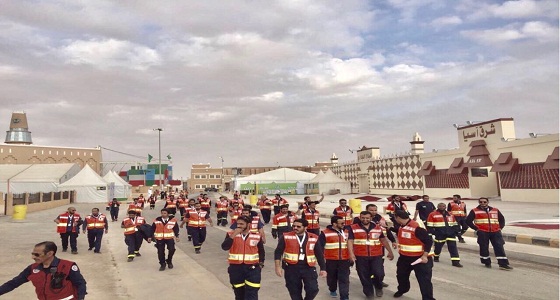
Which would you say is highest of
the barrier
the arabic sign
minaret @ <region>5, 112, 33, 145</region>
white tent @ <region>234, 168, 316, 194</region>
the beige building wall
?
minaret @ <region>5, 112, 33, 145</region>

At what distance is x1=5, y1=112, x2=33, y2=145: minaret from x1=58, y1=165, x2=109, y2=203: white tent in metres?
71.7

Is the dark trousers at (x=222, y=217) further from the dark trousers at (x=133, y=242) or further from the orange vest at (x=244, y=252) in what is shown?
the orange vest at (x=244, y=252)

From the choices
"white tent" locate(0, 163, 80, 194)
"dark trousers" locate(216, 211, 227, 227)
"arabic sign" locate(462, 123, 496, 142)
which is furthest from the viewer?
"white tent" locate(0, 163, 80, 194)

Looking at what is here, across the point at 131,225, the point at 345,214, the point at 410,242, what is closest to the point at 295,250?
the point at 410,242

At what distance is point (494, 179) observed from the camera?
34.1 m

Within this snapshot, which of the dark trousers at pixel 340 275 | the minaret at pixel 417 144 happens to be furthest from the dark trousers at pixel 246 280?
the minaret at pixel 417 144

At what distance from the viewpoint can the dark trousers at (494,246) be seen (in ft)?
31.2

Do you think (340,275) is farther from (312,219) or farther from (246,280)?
(312,219)

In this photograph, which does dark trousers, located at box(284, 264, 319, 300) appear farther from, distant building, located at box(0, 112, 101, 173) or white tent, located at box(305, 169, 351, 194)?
distant building, located at box(0, 112, 101, 173)

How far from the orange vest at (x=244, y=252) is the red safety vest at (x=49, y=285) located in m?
2.33

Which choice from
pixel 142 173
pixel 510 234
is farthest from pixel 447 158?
pixel 142 173

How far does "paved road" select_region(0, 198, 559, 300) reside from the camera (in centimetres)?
761

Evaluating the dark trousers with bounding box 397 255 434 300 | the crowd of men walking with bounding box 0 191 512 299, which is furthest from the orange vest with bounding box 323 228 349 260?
the dark trousers with bounding box 397 255 434 300

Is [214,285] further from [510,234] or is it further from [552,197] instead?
[552,197]
